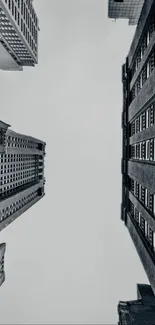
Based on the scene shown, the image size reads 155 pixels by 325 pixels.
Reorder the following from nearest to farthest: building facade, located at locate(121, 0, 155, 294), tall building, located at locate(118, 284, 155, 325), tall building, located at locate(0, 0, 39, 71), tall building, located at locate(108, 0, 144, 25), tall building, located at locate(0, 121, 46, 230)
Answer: building facade, located at locate(121, 0, 155, 294)
tall building, located at locate(118, 284, 155, 325)
tall building, located at locate(108, 0, 144, 25)
tall building, located at locate(0, 0, 39, 71)
tall building, located at locate(0, 121, 46, 230)

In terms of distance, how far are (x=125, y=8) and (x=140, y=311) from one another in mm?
93022

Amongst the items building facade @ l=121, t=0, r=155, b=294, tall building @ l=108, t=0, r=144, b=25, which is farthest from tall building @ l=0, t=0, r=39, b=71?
building facade @ l=121, t=0, r=155, b=294

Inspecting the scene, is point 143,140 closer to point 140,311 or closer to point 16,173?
point 140,311

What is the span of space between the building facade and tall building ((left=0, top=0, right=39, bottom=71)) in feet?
145

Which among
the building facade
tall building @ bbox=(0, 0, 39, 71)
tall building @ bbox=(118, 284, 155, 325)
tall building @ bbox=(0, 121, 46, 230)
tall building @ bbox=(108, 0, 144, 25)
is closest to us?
the building facade

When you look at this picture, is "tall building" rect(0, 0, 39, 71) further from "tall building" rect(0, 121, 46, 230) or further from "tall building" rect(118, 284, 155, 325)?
"tall building" rect(118, 284, 155, 325)

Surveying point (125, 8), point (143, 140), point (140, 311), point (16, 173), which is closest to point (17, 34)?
point (125, 8)

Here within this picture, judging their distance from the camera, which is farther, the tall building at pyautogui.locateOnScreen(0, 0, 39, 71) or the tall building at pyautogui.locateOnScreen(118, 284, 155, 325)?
the tall building at pyautogui.locateOnScreen(0, 0, 39, 71)

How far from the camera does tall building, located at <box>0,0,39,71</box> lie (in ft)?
362

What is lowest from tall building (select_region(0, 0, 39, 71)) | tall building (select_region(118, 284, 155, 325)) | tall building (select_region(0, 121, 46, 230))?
tall building (select_region(118, 284, 155, 325))

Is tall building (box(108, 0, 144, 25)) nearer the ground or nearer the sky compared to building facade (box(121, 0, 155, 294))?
nearer the sky

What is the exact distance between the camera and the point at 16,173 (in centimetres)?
13212

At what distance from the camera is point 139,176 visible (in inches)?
2667

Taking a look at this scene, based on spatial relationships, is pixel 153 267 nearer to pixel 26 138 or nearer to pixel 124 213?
pixel 124 213
